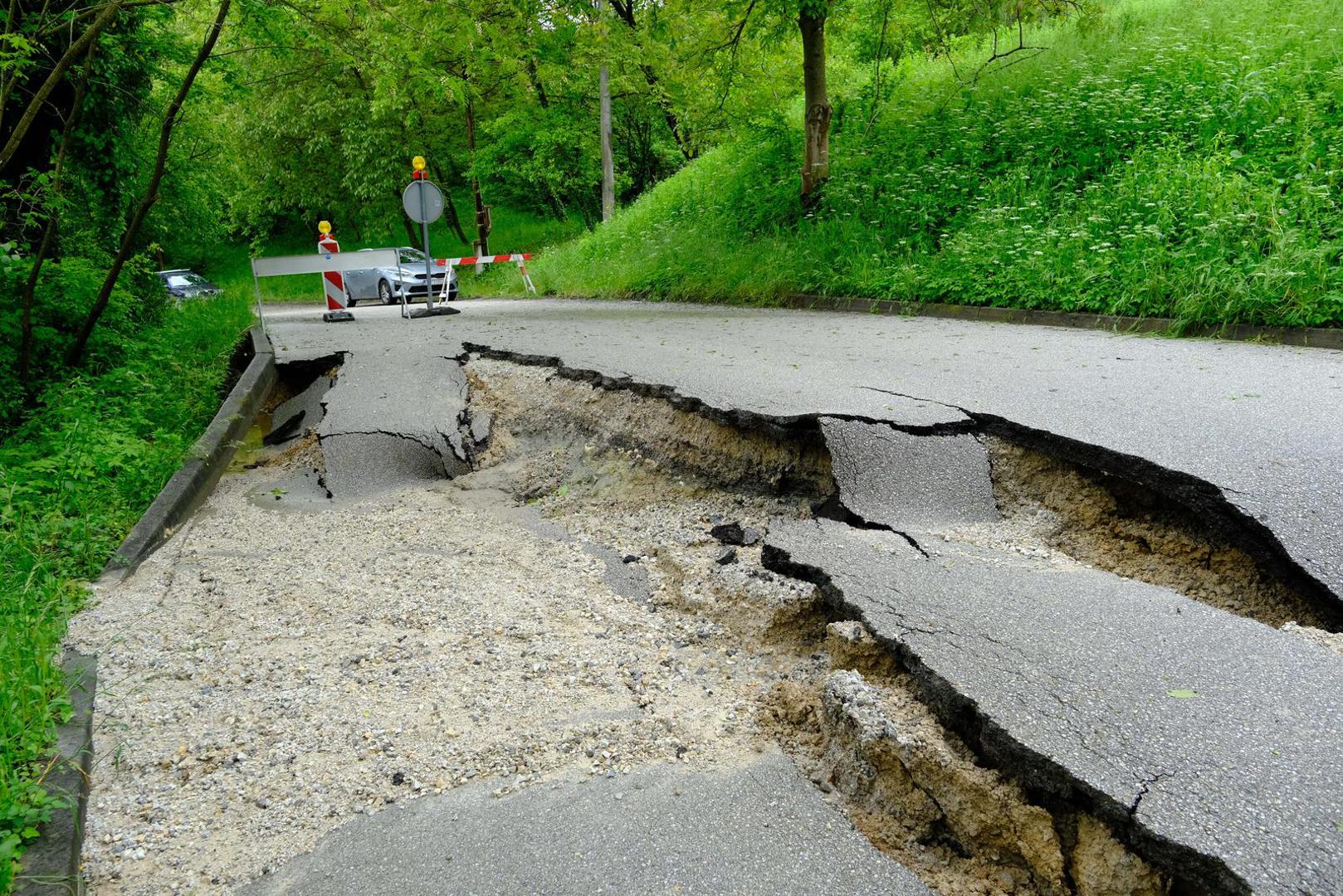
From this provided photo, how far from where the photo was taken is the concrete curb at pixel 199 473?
15.3 feet

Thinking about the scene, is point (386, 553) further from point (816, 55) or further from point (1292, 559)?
point (816, 55)

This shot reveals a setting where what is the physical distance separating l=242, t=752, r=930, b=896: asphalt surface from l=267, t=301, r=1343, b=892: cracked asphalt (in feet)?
1.72

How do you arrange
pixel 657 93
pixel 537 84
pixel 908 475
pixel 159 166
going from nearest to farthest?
pixel 908 475 → pixel 159 166 → pixel 657 93 → pixel 537 84

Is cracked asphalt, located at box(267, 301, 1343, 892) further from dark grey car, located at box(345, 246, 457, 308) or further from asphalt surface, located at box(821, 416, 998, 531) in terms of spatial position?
dark grey car, located at box(345, 246, 457, 308)

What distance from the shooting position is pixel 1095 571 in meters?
3.29

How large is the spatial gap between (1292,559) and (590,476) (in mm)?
4076

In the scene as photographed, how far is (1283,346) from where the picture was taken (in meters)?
6.65

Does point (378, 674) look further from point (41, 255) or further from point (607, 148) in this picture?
point (607, 148)

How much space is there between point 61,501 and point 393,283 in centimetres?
1900

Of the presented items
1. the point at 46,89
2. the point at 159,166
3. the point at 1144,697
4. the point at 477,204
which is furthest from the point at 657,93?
the point at 1144,697

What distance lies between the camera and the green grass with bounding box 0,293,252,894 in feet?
8.09

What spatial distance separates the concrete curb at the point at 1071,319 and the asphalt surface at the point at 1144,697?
506cm

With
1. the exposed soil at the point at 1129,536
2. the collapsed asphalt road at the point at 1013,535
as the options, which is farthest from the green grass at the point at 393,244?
the exposed soil at the point at 1129,536

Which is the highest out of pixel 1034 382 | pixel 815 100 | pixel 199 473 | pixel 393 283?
pixel 815 100
